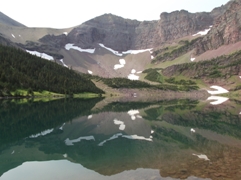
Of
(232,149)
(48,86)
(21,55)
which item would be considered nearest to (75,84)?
(48,86)

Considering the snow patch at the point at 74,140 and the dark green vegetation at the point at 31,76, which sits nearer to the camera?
the snow patch at the point at 74,140

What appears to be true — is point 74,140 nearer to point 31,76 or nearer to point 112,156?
point 112,156

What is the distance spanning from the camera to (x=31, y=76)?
127688mm

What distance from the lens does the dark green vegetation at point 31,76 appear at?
108 meters

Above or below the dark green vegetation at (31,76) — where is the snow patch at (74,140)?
below

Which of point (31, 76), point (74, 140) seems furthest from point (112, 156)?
point (31, 76)

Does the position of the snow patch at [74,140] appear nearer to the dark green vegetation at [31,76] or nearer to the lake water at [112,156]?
the lake water at [112,156]

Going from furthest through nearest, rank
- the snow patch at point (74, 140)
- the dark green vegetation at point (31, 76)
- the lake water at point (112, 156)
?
1. the dark green vegetation at point (31, 76)
2. the snow patch at point (74, 140)
3. the lake water at point (112, 156)

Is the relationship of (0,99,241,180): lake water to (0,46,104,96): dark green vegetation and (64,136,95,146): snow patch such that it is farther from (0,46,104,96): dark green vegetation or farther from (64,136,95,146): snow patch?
(0,46,104,96): dark green vegetation

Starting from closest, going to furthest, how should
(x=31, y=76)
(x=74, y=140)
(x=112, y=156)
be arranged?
(x=112, y=156) < (x=74, y=140) < (x=31, y=76)

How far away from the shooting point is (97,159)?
19969 mm

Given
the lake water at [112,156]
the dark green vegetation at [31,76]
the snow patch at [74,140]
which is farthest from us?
the dark green vegetation at [31,76]

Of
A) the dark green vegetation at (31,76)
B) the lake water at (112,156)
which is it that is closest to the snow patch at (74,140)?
the lake water at (112,156)

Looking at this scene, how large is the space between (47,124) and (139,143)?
1857 cm
